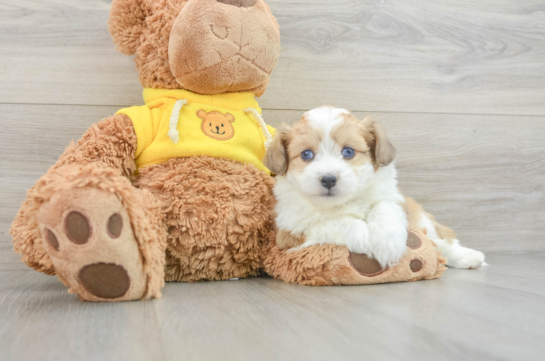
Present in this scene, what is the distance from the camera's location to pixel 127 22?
1.38m

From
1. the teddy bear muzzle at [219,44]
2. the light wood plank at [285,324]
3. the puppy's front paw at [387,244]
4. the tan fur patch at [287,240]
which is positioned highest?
the teddy bear muzzle at [219,44]

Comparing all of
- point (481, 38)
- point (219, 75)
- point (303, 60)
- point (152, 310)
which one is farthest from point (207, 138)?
point (481, 38)

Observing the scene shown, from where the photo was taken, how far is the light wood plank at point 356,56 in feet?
5.45

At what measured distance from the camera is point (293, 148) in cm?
129

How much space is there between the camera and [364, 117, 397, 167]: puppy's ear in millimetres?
1280

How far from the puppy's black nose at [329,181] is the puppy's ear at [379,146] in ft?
0.62

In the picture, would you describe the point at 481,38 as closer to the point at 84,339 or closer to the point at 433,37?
the point at 433,37

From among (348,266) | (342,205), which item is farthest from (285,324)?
(342,205)

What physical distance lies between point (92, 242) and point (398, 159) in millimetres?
1387

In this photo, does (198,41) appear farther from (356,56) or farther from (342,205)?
(356,56)

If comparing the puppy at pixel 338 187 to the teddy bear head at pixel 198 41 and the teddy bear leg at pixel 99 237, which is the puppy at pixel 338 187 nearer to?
the teddy bear head at pixel 198 41

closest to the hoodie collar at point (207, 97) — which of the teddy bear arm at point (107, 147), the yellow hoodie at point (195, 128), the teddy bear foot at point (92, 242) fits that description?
the yellow hoodie at point (195, 128)

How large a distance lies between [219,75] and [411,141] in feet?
3.32

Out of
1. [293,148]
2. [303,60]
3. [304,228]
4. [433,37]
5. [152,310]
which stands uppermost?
[433,37]
